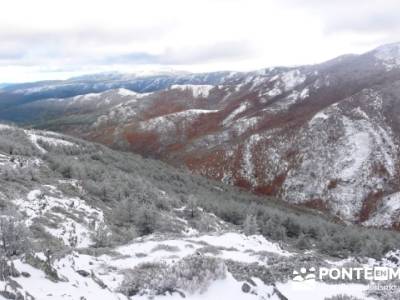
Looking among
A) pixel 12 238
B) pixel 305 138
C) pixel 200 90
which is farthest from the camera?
pixel 200 90

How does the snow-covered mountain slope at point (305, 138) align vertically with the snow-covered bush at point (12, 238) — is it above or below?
below

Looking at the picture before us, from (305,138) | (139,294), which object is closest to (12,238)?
(139,294)

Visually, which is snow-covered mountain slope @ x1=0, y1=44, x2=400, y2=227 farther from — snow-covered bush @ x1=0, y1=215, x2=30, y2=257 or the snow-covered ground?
snow-covered bush @ x1=0, y1=215, x2=30, y2=257

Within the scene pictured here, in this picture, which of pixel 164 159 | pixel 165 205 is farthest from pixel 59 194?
pixel 164 159

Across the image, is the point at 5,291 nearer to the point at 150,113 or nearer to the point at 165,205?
the point at 165,205

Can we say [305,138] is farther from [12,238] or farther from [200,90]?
[200,90]

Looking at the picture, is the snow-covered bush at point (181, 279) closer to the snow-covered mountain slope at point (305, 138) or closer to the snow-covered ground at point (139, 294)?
the snow-covered ground at point (139, 294)

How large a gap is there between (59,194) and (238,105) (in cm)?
9583

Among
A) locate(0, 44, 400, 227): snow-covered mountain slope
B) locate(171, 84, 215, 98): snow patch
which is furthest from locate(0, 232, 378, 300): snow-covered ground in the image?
locate(171, 84, 215, 98): snow patch

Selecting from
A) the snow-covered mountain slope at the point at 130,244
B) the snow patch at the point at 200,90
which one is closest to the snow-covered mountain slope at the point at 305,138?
the snow patch at the point at 200,90

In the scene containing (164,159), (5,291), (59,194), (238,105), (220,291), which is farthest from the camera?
(238,105)

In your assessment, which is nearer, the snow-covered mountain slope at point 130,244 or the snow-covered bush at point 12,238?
the snow-covered mountain slope at point 130,244

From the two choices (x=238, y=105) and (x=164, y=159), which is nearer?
(x=164, y=159)

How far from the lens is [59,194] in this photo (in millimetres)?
27406
